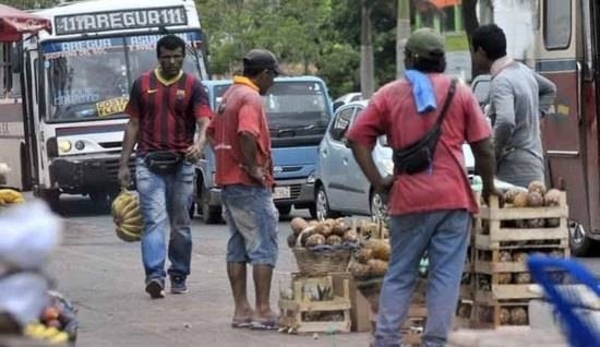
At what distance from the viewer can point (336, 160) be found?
68.4ft

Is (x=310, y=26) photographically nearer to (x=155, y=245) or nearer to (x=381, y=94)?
(x=155, y=245)

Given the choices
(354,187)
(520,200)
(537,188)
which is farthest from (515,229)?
(354,187)

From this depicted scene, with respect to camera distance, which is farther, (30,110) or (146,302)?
(30,110)

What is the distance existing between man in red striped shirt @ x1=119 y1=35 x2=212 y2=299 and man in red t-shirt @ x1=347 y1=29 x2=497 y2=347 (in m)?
3.83

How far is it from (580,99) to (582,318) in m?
9.39

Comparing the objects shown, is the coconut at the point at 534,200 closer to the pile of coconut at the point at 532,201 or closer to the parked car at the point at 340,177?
the pile of coconut at the point at 532,201

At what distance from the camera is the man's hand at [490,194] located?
31.3 feet

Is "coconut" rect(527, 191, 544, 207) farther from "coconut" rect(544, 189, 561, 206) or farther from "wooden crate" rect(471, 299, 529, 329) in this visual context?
"wooden crate" rect(471, 299, 529, 329)

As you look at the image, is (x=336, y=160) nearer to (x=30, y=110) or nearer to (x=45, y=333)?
(x=30, y=110)

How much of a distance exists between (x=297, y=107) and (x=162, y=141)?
10.6 meters

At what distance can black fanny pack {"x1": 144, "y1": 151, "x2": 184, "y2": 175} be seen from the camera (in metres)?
12.5

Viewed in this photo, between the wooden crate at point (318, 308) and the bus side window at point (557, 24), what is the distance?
19.1 ft

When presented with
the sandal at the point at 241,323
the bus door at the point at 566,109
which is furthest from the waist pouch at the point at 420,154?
the bus door at the point at 566,109

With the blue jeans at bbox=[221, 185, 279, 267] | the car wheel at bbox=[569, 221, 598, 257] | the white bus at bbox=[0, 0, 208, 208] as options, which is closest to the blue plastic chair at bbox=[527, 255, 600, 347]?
the blue jeans at bbox=[221, 185, 279, 267]
